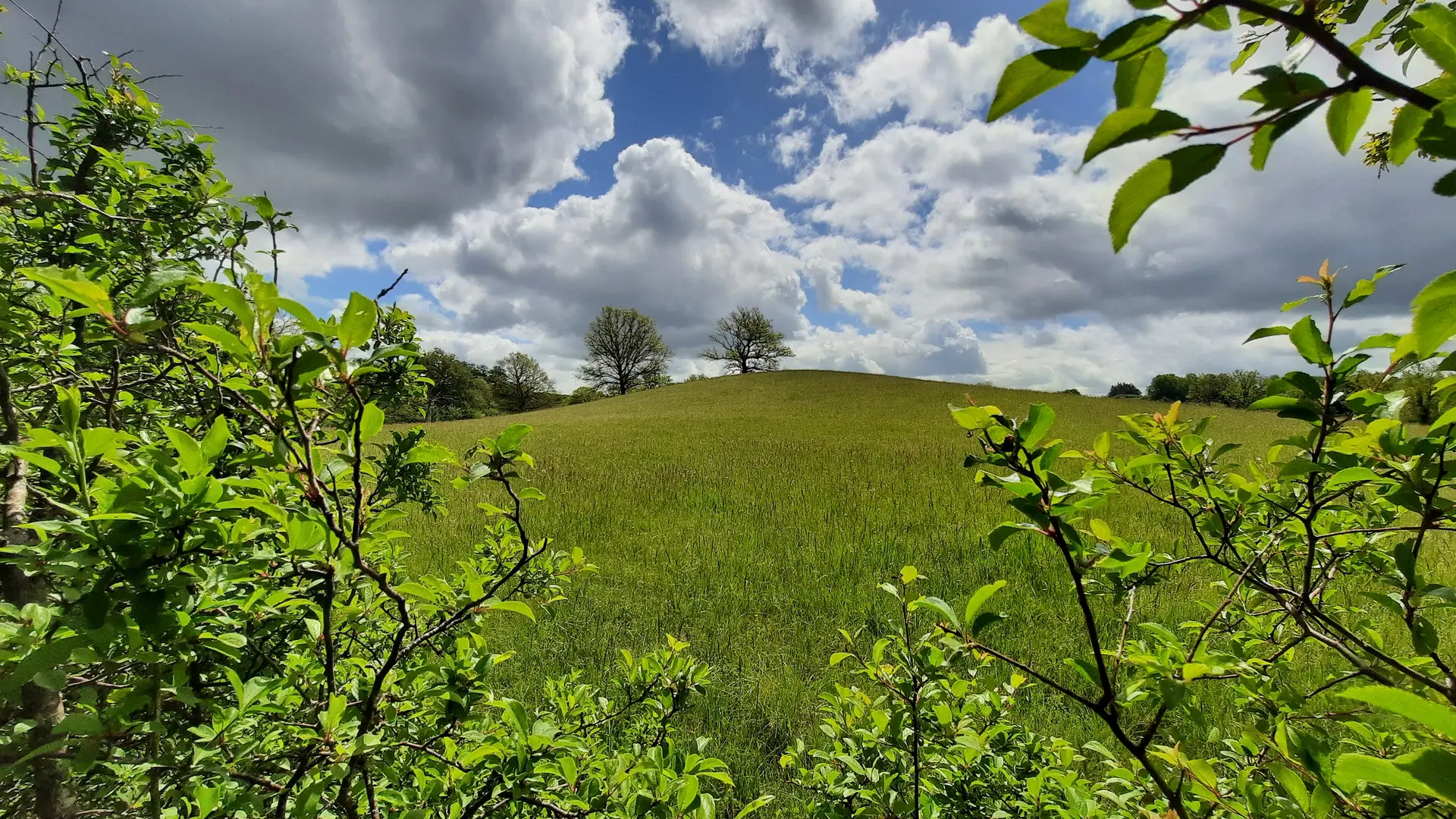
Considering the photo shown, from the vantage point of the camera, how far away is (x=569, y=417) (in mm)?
23688

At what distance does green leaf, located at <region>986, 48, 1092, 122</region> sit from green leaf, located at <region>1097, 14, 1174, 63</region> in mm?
14

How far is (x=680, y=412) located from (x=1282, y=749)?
70.2 feet

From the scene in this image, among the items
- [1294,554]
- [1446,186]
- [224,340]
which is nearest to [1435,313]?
[1446,186]

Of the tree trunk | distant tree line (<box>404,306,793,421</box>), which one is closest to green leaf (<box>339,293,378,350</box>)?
the tree trunk

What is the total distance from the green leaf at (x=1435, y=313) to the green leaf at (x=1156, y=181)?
0.68 ft

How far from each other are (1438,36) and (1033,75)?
0.42m

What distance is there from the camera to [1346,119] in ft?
1.82

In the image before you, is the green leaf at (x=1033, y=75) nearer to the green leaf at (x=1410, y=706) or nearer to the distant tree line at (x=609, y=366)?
the green leaf at (x=1410, y=706)

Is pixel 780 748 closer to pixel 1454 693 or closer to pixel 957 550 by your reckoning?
pixel 1454 693

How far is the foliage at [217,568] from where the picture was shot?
2.58ft

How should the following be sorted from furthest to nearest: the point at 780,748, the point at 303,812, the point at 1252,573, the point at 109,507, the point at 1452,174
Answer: the point at 780,748 → the point at 1252,573 → the point at 303,812 → the point at 109,507 → the point at 1452,174

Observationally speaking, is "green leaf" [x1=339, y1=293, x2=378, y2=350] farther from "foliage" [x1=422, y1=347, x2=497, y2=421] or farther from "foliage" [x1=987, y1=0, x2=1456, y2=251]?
"foliage" [x1=422, y1=347, x2=497, y2=421]

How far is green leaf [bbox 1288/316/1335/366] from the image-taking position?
3.23 feet

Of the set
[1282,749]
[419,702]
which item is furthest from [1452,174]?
[419,702]
